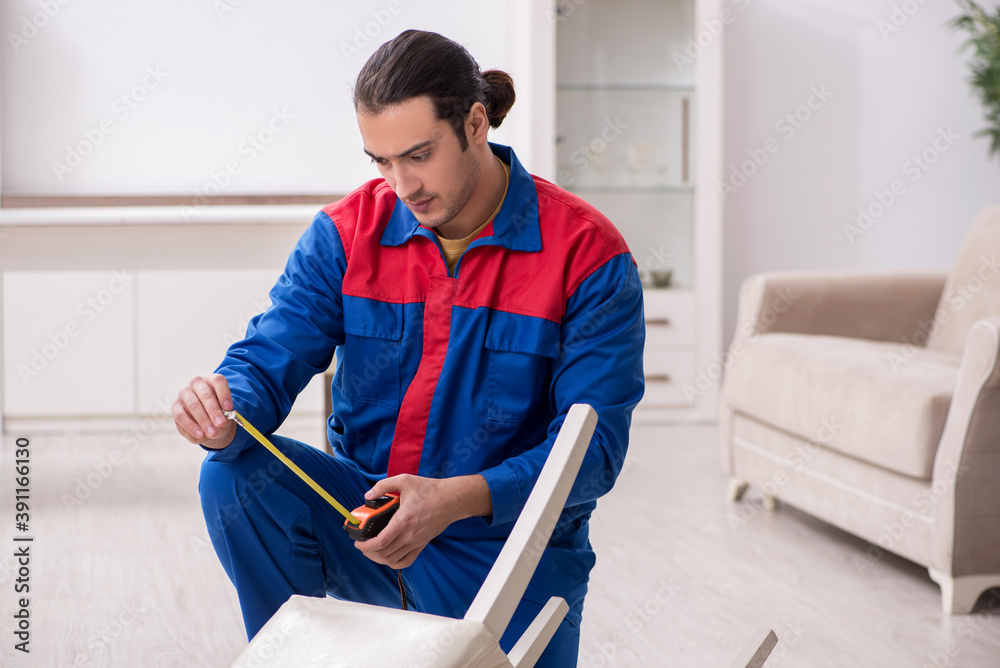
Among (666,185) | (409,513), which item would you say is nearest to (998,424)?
(409,513)

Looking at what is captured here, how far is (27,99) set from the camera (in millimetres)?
3662

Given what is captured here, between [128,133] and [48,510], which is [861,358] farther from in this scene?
[128,133]

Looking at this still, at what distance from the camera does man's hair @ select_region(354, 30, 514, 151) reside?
115 centimetres

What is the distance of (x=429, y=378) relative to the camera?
1257 mm

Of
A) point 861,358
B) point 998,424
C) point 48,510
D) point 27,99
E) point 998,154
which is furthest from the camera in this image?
point 998,154

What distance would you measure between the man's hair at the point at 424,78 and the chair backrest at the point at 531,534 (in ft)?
1.51

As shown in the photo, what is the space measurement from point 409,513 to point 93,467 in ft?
7.67

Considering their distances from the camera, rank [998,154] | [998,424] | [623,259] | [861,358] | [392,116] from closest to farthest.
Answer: [392,116] → [623,259] → [998,424] → [861,358] → [998,154]
